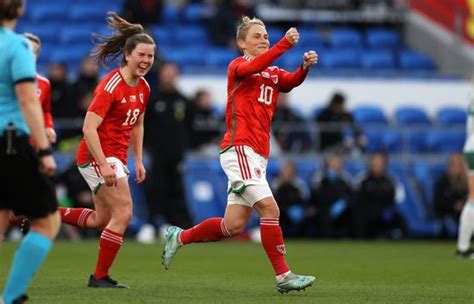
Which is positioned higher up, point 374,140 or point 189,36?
point 189,36

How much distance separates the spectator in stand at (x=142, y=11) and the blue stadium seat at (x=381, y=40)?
481cm

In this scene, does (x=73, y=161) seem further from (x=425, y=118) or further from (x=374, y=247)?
(x=425, y=118)

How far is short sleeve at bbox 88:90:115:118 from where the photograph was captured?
10.1 meters

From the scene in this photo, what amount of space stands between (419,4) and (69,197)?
11.4m

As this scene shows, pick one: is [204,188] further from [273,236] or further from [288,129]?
[273,236]

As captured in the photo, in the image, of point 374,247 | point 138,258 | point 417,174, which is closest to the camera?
point 138,258

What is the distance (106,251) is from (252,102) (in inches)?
68.9

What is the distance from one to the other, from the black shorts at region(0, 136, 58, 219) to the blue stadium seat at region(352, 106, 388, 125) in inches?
621

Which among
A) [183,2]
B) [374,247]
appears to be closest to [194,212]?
[374,247]

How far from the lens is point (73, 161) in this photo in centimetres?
1944

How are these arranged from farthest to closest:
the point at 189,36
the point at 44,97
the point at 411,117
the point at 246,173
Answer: the point at 189,36, the point at 411,117, the point at 44,97, the point at 246,173

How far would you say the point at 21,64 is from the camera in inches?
286

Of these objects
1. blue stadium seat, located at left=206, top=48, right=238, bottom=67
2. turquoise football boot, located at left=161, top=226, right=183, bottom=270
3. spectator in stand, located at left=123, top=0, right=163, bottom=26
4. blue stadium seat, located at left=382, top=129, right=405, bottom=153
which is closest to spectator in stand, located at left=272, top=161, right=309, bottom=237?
blue stadium seat, located at left=382, top=129, right=405, bottom=153

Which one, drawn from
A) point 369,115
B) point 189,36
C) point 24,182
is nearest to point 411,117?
point 369,115
